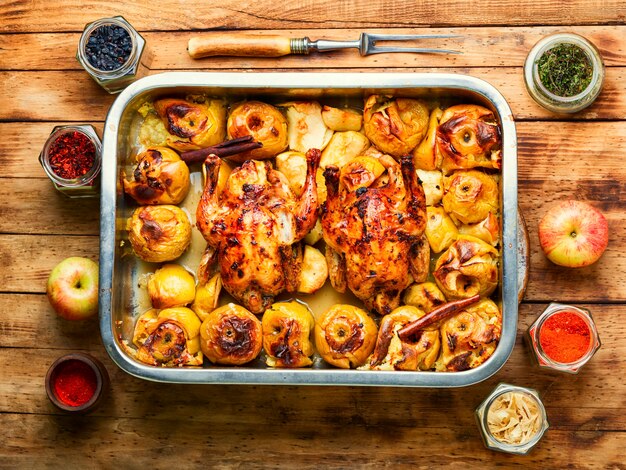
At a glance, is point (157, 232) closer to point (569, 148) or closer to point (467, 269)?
point (467, 269)

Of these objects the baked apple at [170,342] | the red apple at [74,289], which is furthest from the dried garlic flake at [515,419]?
the red apple at [74,289]

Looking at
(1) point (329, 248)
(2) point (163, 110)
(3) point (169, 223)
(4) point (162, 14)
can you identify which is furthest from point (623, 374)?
(4) point (162, 14)

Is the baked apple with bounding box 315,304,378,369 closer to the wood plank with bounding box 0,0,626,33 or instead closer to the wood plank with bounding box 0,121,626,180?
the wood plank with bounding box 0,121,626,180

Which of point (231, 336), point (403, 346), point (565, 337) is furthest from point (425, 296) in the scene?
point (231, 336)

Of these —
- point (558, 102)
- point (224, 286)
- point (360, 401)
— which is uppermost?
point (558, 102)

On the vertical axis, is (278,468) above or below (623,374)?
below

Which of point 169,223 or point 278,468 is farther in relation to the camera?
point 278,468

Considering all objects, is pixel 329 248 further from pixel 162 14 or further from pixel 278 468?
pixel 162 14
